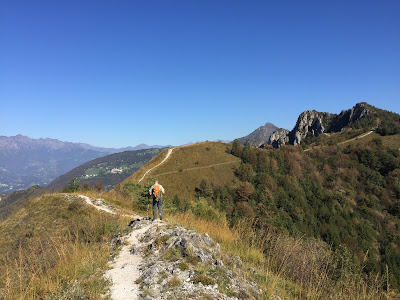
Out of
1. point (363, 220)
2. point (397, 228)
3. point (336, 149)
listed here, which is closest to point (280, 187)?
point (363, 220)

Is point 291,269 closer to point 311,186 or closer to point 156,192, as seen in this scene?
point 156,192

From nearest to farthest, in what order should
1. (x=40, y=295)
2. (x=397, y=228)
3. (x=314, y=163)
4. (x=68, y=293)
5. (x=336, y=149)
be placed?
(x=68, y=293) < (x=40, y=295) < (x=397, y=228) < (x=314, y=163) < (x=336, y=149)

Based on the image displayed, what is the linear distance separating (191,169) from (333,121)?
160 meters

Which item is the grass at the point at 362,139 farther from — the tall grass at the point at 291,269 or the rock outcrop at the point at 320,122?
the tall grass at the point at 291,269

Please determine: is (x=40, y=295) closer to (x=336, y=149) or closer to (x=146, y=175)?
(x=146, y=175)

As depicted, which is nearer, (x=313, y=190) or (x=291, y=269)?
(x=291, y=269)

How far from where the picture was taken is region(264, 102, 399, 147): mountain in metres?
138

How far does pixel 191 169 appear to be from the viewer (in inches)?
2726

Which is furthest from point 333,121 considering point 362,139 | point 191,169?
point 191,169

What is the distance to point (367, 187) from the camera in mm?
75438

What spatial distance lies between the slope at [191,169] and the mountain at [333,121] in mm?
85165

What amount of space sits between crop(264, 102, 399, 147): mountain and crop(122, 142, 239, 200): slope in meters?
85.2

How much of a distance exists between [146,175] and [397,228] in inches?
2739

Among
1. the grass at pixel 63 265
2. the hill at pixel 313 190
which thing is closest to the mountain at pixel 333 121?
the hill at pixel 313 190
